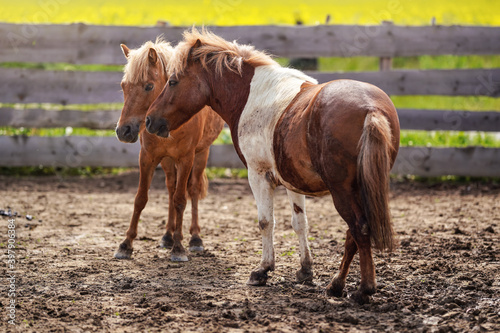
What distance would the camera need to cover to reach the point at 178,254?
520 centimetres

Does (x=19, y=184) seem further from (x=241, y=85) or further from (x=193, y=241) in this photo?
(x=241, y=85)

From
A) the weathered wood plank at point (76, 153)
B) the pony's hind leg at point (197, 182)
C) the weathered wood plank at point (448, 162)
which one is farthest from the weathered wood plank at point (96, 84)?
the pony's hind leg at point (197, 182)

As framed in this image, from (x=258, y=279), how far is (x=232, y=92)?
60.3 inches

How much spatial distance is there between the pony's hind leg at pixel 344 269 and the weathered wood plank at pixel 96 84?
5.37 meters

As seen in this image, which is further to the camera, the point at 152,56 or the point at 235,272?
the point at 152,56

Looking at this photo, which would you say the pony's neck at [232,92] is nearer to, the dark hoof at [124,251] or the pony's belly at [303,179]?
the pony's belly at [303,179]

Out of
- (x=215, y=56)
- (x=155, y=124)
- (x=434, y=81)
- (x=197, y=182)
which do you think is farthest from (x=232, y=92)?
(x=434, y=81)

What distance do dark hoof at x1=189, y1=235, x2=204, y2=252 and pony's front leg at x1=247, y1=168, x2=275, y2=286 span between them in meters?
1.28

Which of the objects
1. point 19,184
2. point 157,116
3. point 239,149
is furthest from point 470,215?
point 19,184

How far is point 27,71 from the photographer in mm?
9156

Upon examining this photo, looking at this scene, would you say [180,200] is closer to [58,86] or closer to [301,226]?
[301,226]

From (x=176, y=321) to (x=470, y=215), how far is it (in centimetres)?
444

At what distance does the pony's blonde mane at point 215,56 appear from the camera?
453 centimetres

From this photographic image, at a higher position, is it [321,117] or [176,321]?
[321,117]
